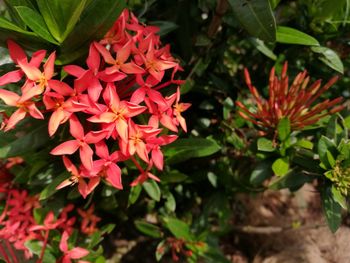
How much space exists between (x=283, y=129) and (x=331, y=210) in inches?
11.2

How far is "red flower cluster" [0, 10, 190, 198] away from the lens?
89 cm

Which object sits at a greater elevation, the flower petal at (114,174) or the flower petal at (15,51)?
the flower petal at (15,51)

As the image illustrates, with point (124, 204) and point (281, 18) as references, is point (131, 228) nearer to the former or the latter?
point (124, 204)

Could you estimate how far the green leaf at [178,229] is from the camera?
4.99ft

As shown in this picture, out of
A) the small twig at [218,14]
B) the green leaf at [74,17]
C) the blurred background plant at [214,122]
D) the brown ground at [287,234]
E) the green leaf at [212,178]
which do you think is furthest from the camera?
the brown ground at [287,234]

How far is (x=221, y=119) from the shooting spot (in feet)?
5.08

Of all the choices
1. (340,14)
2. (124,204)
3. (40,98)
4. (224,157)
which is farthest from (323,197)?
(40,98)

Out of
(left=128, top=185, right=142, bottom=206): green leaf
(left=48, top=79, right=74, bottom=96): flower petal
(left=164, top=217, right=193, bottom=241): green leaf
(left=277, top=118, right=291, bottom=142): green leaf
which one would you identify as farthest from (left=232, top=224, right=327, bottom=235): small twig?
(left=48, top=79, right=74, bottom=96): flower petal

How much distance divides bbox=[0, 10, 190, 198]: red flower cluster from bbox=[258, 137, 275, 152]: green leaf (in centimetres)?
34

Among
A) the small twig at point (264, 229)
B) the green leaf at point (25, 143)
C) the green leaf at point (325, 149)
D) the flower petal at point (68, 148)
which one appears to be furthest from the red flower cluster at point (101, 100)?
the small twig at point (264, 229)

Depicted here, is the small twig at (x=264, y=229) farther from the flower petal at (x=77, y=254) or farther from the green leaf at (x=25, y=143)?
the green leaf at (x=25, y=143)

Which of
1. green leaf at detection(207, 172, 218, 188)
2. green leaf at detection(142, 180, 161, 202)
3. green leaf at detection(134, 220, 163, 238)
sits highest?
green leaf at detection(142, 180, 161, 202)

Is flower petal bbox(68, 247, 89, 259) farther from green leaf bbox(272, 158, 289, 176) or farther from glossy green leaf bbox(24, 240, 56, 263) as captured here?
green leaf bbox(272, 158, 289, 176)

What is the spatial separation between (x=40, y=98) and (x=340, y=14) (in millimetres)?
1019
